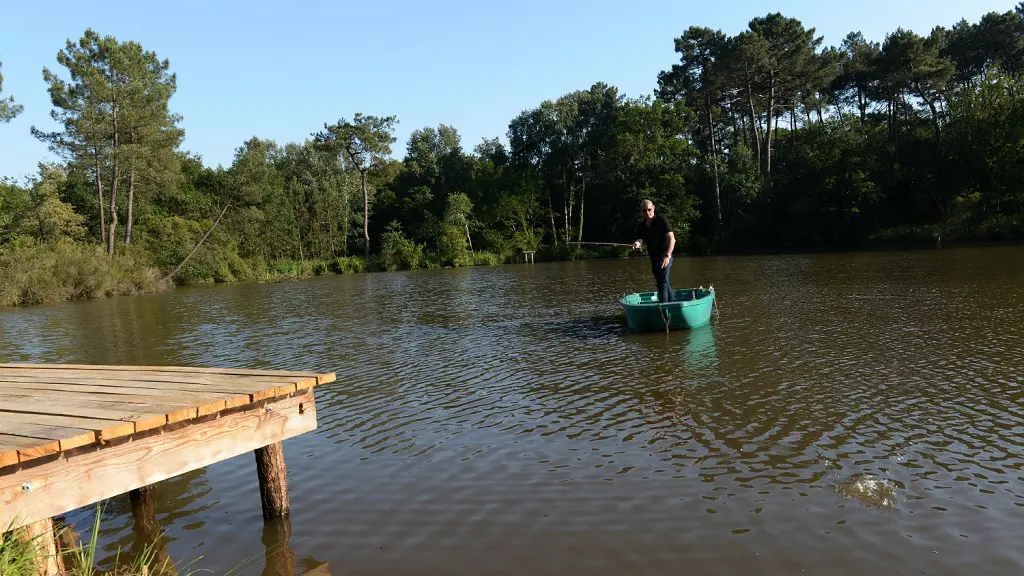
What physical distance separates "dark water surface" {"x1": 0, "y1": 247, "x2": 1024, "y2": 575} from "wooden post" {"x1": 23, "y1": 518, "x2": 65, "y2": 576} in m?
0.96

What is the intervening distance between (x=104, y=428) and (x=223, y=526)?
66.3 inches

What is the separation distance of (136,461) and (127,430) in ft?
0.97

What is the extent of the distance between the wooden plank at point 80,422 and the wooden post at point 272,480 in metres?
1.20

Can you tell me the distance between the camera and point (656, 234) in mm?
12508

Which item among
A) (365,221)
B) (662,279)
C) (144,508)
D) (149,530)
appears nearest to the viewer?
(149,530)

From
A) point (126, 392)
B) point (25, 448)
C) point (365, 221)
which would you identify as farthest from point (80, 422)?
point (365, 221)

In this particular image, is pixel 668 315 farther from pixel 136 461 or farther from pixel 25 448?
pixel 25 448

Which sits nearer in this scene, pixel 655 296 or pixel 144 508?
pixel 144 508

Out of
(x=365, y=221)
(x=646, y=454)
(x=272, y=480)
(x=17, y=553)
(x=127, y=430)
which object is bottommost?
(x=646, y=454)

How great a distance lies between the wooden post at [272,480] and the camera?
4.70 m

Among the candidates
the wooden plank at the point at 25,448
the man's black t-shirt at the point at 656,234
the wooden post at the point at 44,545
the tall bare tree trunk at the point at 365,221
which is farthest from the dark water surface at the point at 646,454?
the tall bare tree trunk at the point at 365,221

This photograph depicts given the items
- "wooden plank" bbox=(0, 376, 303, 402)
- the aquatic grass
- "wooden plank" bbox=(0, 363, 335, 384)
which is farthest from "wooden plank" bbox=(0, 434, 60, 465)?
"wooden plank" bbox=(0, 363, 335, 384)

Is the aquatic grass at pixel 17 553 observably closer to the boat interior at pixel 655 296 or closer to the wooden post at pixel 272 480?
the wooden post at pixel 272 480

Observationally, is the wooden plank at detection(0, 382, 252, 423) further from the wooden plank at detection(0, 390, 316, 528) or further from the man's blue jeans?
the man's blue jeans
